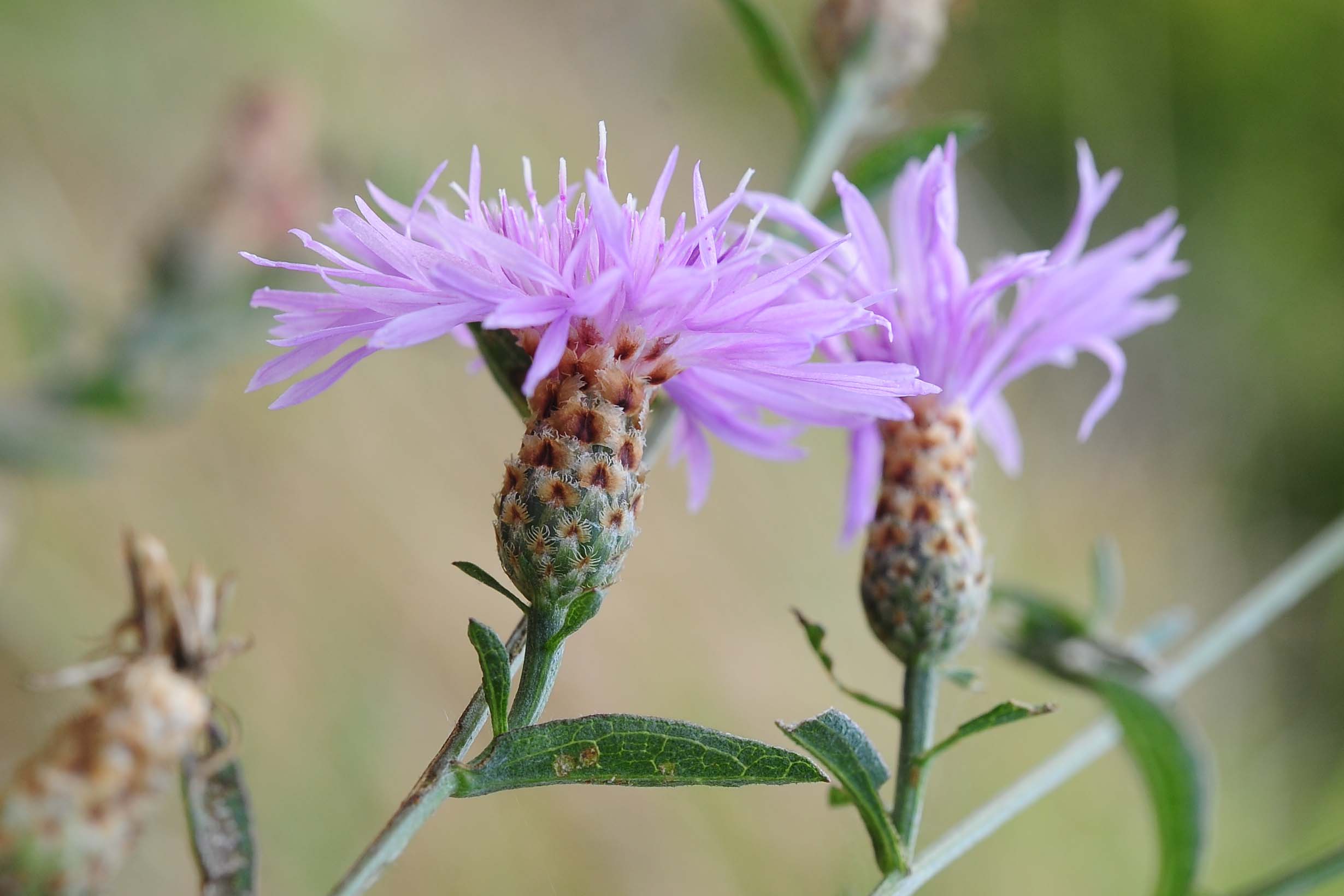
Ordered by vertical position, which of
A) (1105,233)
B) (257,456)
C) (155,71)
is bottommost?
(257,456)

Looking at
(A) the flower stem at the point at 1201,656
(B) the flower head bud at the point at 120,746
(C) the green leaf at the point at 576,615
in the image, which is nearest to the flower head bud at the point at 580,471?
(C) the green leaf at the point at 576,615

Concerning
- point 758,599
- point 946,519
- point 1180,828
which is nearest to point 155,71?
point 758,599

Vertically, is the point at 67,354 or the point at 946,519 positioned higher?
the point at 67,354

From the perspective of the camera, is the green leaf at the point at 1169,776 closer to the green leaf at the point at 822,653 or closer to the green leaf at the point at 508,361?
the green leaf at the point at 822,653

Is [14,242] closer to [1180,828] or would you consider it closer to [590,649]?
[590,649]

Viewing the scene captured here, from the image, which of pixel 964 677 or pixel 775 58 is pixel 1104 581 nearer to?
pixel 964 677

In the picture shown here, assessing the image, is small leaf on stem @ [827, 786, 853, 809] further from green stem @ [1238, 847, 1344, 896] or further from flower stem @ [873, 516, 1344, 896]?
green stem @ [1238, 847, 1344, 896]

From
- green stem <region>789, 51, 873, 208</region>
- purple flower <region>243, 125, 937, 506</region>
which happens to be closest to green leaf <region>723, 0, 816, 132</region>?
green stem <region>789, 51, 873, 208</region>
